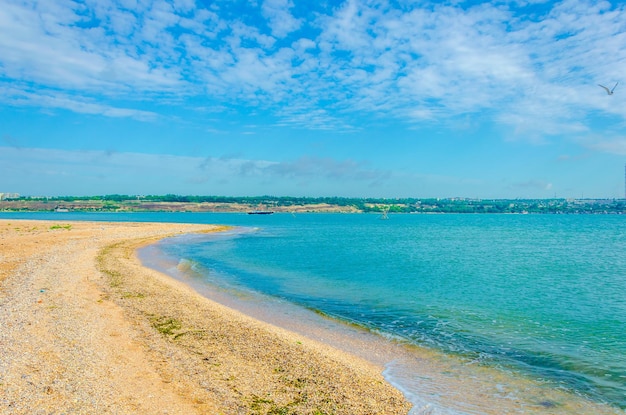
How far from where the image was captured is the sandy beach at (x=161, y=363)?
9289 millimetres

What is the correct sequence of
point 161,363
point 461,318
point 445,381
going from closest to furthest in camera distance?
point 161,363
point 445,381
point 461,318

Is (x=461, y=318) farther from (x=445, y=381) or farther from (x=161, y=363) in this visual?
(x=161, y=363)

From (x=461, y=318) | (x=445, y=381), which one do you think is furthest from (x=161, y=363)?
(x=461, y=318)

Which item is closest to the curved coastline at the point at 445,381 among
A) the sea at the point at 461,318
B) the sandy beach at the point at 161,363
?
the sea at the point at 461,318

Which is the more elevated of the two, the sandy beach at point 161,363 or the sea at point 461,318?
the sandy beach at point 161,363

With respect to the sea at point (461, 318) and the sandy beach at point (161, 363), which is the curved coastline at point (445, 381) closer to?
the sea at point (461, 318)

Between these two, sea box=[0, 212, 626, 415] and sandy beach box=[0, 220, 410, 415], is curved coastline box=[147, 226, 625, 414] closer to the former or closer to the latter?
sea box=[0, 212, 626, 415]

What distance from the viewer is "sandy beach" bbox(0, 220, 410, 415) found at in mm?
9289

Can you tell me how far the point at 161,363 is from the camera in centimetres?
1178

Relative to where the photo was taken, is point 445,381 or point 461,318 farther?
point 461,318

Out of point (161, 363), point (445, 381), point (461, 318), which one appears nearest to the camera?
point (161, 363)

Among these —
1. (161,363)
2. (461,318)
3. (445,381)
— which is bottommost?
(461,318)

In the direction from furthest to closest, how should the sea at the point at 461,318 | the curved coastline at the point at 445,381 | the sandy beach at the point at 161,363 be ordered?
the sea at the point at 461,318
the curved coastline at the point at 445,381
the sandy beach at the point at 161,363

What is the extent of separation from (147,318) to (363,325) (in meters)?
9.11
